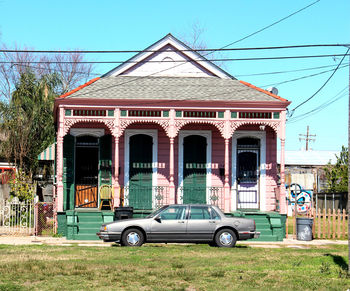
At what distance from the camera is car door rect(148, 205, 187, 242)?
16.6m

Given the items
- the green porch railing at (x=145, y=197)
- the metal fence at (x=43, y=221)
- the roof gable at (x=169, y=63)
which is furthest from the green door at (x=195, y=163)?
the metal fence at (x=43, y=221)

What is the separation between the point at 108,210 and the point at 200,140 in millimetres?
4779

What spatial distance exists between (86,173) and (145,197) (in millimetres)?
2626

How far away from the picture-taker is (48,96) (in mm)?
32781

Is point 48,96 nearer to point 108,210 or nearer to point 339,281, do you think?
point 108,210

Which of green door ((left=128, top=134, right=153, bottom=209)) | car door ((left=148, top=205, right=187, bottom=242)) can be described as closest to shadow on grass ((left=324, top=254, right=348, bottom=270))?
car door ((left=148, top=205, right=187, bottom=242))

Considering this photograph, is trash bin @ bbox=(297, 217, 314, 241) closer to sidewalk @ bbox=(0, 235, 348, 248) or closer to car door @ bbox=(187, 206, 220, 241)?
sidewalk @ bbox=(0, 235, 348, 248)

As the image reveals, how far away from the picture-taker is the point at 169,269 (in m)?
11.8

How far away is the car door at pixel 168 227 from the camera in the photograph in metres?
16.6

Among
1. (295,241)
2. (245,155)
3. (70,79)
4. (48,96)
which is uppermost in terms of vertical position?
(70,79)

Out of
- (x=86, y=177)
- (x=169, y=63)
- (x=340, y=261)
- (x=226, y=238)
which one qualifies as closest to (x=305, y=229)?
(x=226, y=238)

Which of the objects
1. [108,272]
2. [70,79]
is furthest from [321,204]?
[108,272]

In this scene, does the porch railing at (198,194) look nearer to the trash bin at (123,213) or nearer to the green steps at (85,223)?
the trash bin at (123,213)

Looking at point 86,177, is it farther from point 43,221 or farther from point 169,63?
point 169,63
